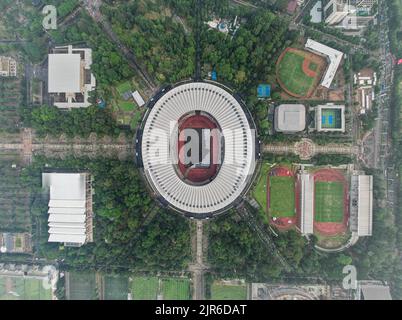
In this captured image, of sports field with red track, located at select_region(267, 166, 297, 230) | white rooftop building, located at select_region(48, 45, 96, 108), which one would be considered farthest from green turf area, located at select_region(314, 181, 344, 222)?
white rooftop building, located at select_region(48, 45, 96, 108)

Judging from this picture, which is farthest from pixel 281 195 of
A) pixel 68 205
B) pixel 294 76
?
pixel 68 205

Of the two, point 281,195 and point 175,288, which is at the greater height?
point 281,195

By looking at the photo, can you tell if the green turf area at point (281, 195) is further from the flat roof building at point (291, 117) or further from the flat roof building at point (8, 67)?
the flat roof building at point (8, 67)

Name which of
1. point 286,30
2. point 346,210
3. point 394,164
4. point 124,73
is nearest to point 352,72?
point 286,30

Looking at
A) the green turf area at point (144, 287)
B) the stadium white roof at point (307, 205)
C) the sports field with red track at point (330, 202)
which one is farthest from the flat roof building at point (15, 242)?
the sports field with red track at point (330, 202)

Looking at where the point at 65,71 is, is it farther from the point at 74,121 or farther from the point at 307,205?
the point at 307,205
